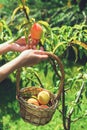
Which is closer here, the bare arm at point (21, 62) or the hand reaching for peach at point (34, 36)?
the bare arm at point (21, 62)

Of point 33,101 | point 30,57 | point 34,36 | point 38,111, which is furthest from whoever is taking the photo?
point 33,101

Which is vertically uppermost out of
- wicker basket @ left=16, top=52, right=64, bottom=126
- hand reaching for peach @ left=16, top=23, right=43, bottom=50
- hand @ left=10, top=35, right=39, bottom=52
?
hand reaching for peach @ left=16, top=23, right=43, bottom=50

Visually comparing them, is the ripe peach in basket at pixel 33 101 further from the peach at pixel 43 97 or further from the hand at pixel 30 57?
→ the hand at pixel 30 57

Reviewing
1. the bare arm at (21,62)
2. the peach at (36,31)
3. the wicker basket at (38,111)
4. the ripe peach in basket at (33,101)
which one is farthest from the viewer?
the ripe peach in basket at (33,101)

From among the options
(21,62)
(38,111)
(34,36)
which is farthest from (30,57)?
(38,111)

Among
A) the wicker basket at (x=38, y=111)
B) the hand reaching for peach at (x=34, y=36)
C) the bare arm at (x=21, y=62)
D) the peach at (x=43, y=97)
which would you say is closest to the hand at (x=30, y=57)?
the bare arm at (x=21, y=62)

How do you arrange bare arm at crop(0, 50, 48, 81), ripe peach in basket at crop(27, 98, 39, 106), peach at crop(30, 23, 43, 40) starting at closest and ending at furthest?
bare arm at crop(0, 50, 48, 81) → peach at crop(30, 23, 43, 40) → ripe peach in basket at crop(27, 98, 39, 106)

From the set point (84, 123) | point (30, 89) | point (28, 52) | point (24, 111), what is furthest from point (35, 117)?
point (84, 123)

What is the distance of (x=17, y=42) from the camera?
2.70 m

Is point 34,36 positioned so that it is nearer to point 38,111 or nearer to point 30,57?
point 30,57

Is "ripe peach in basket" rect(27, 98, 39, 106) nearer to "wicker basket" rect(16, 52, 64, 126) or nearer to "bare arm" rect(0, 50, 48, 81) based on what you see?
"wicker basket" rect(16, 52, 64, 126)

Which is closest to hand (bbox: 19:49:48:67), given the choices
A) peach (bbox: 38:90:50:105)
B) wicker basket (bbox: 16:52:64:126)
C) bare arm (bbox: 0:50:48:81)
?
bare arm (bbox: 0:50:48:81)

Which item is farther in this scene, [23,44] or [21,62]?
[23,44]

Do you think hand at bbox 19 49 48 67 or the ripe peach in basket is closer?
hand at bbox 19 49 48 67
